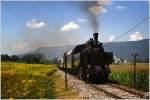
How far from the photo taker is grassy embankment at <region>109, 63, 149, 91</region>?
18.7 metres

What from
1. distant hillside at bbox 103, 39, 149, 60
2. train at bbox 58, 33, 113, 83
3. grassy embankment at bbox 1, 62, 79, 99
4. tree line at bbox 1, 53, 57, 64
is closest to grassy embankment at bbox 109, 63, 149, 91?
train at bbox 58, 33, 113, 83

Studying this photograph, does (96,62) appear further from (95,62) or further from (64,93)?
(64,93)

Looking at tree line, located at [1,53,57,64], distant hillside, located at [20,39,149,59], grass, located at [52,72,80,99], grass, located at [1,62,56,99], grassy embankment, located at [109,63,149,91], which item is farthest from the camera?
grassy embankment, located at [109,63,149,91]

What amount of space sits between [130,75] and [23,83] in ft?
21.3

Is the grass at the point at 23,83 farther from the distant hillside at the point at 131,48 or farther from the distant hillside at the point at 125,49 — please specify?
the distant hillside at the point at 131,48

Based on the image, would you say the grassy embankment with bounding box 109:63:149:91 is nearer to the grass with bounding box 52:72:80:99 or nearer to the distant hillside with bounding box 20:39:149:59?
the distant hillside with bounding box 20:39:149:59

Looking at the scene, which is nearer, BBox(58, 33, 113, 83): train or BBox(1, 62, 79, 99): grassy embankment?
BBox(1, 62, 79, 99): grassy embankment

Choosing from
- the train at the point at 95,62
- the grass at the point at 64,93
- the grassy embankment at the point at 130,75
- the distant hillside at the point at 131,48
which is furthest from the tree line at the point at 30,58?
the grassy embankment at the point at 130,75

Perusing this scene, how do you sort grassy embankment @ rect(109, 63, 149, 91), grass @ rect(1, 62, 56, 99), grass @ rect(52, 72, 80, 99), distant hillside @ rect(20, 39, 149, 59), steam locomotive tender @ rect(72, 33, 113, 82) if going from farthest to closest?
steam locomotive tender @ rect(72, 33, 113, 82) → grassy embankment @ rect(109, 63, 149, 91) → distant hillside @ rect(20, 39, 149, 59) → grass @ rect(52, 72, 80, 99) → grass @ rect(1, 62, 56, 99)

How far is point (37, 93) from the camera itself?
15.0 metres

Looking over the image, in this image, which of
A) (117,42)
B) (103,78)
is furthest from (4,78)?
(103,78)

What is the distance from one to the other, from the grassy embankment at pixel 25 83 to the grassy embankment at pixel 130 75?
3.63 meters

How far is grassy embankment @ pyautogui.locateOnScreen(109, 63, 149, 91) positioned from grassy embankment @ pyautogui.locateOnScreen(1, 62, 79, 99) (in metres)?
3.63

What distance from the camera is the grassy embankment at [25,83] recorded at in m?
14.9
